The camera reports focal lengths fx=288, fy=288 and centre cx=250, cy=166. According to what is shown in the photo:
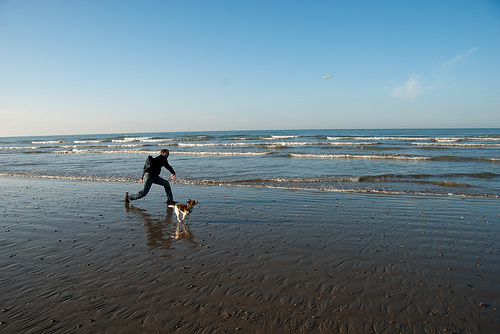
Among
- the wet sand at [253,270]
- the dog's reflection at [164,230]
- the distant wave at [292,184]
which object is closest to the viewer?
the wet sand at [253,270]

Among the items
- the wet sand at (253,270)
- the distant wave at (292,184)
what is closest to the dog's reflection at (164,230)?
the wet sand at (253,270)

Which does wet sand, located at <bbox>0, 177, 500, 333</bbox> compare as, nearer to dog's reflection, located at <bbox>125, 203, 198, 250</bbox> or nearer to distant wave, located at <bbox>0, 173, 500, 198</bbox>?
dog's reflection, located at <bbox>125, 203, 198, 250</bbox>

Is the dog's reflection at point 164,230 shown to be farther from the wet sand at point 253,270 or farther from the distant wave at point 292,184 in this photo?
the distant wave at point 292,184

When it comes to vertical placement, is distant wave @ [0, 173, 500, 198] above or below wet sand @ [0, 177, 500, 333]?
above

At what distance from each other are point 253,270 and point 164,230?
9.42ft

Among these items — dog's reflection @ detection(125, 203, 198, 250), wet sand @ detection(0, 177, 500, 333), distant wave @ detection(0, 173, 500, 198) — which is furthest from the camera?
distant wave @ detection(0, 173, 500, 198)

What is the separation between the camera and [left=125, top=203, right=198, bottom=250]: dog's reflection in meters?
5.73

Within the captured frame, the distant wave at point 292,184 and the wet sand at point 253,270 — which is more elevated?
the distant wave at point 292,184

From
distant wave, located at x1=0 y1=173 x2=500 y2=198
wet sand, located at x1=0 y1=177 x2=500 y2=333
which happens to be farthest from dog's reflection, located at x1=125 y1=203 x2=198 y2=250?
distant wave, located at x1=0 y1=173 x2=500 y2=198

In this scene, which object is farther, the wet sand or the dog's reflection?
the dog's reflection

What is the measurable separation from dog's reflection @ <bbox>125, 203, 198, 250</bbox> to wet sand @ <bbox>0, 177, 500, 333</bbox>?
0.14ft

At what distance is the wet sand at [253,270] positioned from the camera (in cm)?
335

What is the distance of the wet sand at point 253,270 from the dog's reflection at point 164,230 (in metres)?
0.04

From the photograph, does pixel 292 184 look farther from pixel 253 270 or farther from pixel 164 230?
pixel 253 270
